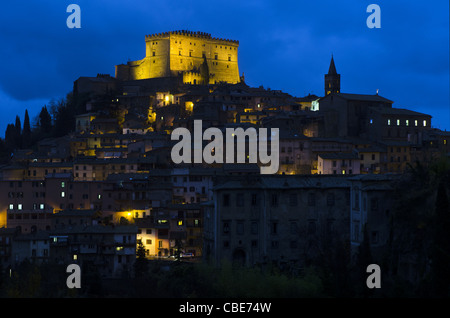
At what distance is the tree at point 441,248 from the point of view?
34.2 m

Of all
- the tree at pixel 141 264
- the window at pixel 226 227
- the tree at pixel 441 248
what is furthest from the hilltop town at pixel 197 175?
the tree at pixel 441 248

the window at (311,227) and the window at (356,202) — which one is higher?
the window at (356,202)

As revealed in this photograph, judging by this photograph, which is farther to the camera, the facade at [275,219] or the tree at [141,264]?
the tree at [141,264]

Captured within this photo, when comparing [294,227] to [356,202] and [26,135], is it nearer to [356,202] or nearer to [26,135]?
[356,202]

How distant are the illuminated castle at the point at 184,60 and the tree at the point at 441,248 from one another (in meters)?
71.8

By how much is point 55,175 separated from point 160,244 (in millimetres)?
15596

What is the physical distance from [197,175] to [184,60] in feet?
152

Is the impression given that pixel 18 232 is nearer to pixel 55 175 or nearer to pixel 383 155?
pixel 55 175

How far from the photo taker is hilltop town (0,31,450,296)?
47.8 m

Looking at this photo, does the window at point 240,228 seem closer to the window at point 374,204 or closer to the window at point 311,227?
the window at point 311,227

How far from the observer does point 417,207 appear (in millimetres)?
40906
